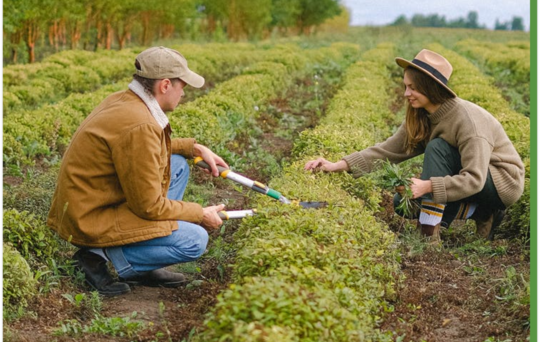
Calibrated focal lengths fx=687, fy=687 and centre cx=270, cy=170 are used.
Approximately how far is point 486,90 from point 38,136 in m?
7.41

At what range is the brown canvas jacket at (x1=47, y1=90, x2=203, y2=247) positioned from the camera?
13.8 ft

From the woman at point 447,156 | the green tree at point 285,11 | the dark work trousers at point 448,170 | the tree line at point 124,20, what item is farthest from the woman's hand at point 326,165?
the green tree at point 285,11

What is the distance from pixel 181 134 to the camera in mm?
8281

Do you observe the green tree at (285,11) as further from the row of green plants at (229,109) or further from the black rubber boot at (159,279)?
the black rubber boot at (159,279)

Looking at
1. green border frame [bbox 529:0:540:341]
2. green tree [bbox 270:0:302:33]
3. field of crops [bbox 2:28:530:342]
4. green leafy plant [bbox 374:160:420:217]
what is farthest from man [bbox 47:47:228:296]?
green tree [bbox 270:0:302:33]

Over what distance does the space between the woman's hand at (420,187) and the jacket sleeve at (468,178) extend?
0.04 metres

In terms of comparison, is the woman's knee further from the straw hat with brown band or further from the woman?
the straw hat with brown band

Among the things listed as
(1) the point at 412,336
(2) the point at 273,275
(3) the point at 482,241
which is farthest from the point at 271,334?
(3) the point at 482,241

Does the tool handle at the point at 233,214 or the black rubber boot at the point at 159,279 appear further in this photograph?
the black rubber boot at the point at 159,279

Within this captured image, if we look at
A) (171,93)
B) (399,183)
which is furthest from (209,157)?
(399,183)

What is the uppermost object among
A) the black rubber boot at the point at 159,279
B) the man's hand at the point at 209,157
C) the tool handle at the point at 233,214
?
the man's hand at the point at 209,157

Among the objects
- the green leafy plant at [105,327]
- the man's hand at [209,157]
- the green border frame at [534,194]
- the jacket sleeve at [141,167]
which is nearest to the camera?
the green leafy plant at [105,327]

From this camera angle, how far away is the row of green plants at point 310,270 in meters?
3.00

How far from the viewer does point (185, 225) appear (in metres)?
4.60
